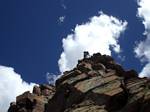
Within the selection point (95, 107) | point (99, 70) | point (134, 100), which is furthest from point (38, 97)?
point (134, 100)

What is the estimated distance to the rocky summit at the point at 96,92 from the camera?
84.0m

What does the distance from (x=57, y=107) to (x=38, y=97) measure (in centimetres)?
2648

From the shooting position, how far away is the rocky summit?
8396 cm

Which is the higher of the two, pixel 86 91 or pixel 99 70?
pixel 99 70

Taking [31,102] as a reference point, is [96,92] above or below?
below

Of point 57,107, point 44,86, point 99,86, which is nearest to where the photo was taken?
point 99,86

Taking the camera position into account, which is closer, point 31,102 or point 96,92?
point 96,92

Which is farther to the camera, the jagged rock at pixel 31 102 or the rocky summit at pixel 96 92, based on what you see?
the jagged rock at pixel 31 102

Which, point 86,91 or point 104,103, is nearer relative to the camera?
point 104,103

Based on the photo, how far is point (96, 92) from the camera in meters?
92.6

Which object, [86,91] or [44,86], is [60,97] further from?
[44,86]

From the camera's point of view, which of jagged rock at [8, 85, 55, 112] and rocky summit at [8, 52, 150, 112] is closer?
rocky summit at [8, 52, 150, 112]

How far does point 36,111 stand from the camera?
126m

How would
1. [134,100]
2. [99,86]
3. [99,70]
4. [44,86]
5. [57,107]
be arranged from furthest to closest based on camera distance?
[44,86] < [99,70] < [57,107] < [99,86] < [134,100]
